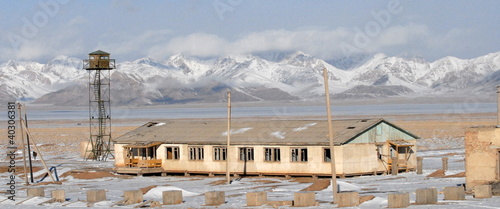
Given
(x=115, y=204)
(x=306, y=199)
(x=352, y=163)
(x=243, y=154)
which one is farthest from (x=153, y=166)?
(x=306, y=199)

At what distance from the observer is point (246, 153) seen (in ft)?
180

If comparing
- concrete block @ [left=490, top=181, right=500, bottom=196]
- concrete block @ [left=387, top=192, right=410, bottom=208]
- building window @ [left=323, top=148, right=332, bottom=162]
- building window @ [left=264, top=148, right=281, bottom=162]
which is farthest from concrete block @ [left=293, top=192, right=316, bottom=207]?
building window @ [left=264, top=148, right=281, bottom=162]

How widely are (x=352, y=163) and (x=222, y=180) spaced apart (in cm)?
737

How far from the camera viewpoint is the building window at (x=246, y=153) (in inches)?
2151

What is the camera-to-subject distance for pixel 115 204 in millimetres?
39531

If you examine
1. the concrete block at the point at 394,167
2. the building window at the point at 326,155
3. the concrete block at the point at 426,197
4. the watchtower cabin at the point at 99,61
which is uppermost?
the watchtower cabin at the point at 99,61

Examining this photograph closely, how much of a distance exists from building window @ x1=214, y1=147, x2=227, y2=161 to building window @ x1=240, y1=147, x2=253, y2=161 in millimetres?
1154

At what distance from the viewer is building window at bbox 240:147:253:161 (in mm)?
54625

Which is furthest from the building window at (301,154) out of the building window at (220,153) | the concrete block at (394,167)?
the concrete block at (394,167)

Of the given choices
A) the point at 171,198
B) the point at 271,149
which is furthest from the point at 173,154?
the point at 171,198

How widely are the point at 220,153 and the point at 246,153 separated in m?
1.78

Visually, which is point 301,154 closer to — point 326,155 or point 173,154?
point 326,155

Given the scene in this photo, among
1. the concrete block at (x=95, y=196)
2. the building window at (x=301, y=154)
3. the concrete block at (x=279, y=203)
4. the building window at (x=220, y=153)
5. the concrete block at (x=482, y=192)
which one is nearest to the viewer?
the concrete block at (x=279, y=203)

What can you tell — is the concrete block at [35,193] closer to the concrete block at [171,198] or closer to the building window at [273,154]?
the concrete block at [171,198]
